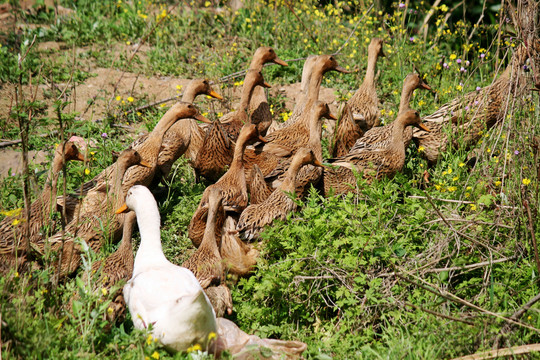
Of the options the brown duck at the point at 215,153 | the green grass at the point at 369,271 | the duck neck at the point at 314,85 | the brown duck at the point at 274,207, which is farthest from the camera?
the duck neck at the point at 314,85

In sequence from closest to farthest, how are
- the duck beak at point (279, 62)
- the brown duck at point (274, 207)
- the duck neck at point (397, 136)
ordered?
1. the brown duck at point (274, 207)
2. the duck neck at point (397, 136)
3. the duck beak at point (279, 62)

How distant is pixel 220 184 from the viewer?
6.18m

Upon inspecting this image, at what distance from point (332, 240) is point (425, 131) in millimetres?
2722

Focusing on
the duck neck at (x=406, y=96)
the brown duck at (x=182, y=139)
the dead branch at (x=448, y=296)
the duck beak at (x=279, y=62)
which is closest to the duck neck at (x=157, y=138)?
the brown duck at (x=182, y=139)

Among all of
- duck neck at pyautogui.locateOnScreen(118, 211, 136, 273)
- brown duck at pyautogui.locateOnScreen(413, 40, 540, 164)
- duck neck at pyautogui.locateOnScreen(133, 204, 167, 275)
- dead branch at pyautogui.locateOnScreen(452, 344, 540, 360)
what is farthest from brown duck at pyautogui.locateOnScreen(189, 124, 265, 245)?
dead branch at pyautogui.locateOnScreen(452, 344, 540, 360)

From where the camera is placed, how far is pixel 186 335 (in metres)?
4.03

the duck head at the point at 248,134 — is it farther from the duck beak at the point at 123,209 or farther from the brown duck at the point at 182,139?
the duck beak at the point at 123,209

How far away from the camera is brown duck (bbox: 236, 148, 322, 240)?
5648 millimetres

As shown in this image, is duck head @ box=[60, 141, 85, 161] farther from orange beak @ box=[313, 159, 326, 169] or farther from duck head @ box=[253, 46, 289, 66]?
duck head @ box=[253, 46, 289, 66]

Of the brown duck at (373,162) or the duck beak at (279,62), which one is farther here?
the duck beak at (279,62)

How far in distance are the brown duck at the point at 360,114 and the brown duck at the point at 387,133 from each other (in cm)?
17

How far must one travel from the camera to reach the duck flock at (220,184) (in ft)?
14.2

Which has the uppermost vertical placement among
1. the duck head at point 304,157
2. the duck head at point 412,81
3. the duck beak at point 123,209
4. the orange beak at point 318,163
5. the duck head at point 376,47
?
the duck head at point 376,47

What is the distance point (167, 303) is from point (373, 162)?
325 centimetres
